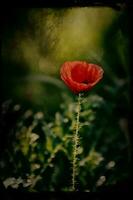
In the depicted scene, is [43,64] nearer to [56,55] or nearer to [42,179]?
[56,55]

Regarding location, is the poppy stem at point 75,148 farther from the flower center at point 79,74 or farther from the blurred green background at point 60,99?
the flower center at point 79,74

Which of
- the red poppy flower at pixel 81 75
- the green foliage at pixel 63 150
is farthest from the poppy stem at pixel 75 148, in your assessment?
the red poppy flower at pixel 81 75

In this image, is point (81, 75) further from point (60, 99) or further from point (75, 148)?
point (75, 148)

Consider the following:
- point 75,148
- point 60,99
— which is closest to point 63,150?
point 75,148

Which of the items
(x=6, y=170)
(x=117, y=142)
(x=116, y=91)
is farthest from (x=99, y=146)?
(x=6, y=170)

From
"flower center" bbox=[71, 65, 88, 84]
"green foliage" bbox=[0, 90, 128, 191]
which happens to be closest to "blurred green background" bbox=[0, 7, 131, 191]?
"green foliage" bbox=[0, 90, 128, 191]

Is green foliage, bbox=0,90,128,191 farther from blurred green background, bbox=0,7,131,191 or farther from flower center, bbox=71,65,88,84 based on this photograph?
flower center, bbox=71,65,88,84

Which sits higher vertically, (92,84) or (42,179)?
(92,84)
